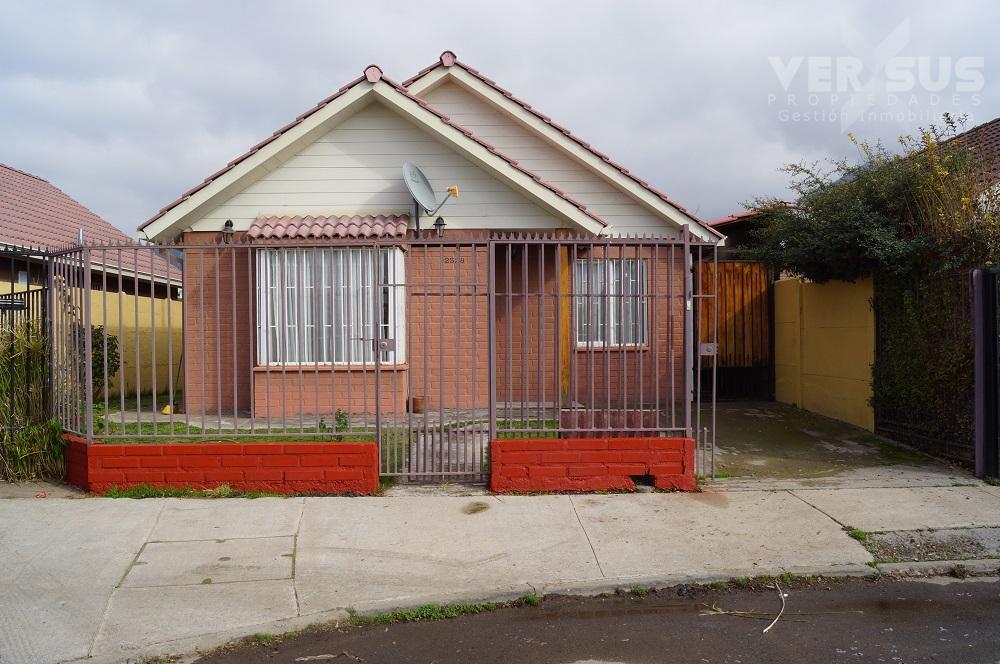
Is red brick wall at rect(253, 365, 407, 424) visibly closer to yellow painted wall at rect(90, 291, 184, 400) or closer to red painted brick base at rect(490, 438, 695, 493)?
red painted brick base at rect(490, 438, 695, 493)

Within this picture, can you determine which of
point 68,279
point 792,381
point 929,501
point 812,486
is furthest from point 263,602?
point 792,381

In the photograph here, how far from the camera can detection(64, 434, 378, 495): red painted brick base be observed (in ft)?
22.6

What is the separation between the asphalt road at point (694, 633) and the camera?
4262 millimetres

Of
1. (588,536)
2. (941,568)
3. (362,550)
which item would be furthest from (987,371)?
(362,550)

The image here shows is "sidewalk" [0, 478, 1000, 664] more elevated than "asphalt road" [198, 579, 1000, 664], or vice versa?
"sidewalk" [0, 478, 1000, 664]

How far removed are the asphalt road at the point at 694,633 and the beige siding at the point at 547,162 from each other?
8.08 meters

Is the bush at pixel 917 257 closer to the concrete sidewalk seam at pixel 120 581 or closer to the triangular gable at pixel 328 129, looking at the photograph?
the triangular gable at pixel 328 129

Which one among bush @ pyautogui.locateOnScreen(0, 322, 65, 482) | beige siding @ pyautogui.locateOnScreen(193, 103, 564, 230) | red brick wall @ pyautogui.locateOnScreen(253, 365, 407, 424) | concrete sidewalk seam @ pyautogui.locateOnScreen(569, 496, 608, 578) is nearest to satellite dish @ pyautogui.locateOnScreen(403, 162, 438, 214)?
beige siding @ pyautogui.locateOnScreen(193, 103, 564, 230)

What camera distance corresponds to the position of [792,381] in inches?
476

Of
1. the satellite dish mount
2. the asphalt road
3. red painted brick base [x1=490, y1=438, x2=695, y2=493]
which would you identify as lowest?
→ the asphalt road

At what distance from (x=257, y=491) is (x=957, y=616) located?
5431 mm

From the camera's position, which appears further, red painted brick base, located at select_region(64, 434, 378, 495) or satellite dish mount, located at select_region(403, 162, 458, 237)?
satellite dish mount, located at select_region(403, 162, 458, 237)

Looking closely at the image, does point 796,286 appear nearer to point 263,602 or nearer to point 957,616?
point 957,616

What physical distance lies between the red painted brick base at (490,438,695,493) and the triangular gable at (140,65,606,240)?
4317 mm
